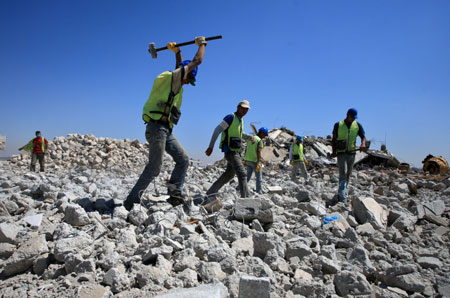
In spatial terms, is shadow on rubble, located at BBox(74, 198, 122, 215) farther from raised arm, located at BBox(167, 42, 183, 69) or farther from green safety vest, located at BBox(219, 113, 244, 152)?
raised arm, located at BBox(167, 42, 183, 69)

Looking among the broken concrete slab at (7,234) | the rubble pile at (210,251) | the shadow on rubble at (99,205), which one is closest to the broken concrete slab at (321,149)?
the rubble pile at (210,251)

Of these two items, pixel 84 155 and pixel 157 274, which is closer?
pixel 157 274

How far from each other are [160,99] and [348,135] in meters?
3.85

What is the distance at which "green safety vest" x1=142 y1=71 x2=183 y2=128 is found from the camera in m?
3.60

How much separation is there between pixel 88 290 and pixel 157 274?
17.5 inches

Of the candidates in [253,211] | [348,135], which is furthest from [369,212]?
[348,135]

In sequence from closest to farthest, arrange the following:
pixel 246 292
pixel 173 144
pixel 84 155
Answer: pixel 246 292 < pixel 173 144 < pixel 84 155

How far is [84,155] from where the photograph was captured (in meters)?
14.8

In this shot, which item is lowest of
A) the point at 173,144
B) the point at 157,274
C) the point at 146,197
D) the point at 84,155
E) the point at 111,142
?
the point at 157,274

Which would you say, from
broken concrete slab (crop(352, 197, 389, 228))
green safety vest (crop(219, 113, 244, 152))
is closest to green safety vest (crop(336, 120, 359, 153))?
broken concrete slab (crop(352, 197, 389, 228))

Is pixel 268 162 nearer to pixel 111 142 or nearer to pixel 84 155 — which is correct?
pixel 111 142

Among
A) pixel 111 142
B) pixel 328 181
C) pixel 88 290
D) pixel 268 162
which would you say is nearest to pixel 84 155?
pixel 111 142

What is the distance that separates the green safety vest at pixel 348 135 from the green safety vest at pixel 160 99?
3.62 metres

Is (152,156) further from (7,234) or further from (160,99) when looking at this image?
(7,234)
